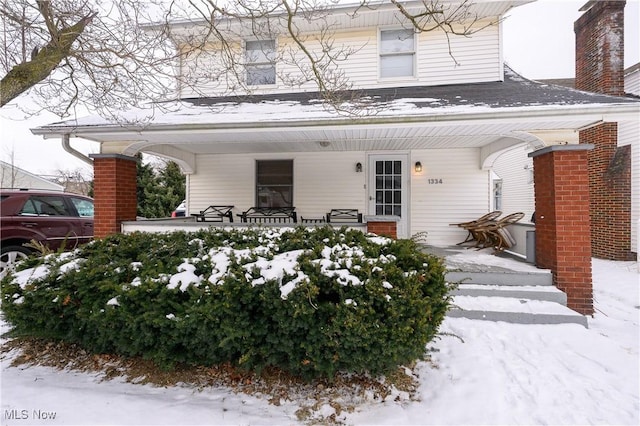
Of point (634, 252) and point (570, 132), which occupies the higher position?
point (570, 132)

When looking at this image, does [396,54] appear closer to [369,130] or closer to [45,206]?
[369,130]

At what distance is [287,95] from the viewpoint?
7.29 m

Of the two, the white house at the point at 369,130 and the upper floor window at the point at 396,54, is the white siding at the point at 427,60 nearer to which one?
the white house at the point at 369,130

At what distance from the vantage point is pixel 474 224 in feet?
22.6

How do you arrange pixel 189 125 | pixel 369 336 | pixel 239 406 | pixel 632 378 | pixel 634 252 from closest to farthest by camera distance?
pixel 369 336 < pixel 239 406 < pixel 632 378 < pixel 189 125 < pixel 634 252

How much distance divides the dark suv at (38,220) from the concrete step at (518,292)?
7.08 metres

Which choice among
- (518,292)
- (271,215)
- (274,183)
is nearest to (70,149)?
(271,215)

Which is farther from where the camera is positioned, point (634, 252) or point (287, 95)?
point (634, 252)

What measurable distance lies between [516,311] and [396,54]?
6.08 metres

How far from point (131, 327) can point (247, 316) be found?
3.27 feet

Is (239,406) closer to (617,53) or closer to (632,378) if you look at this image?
(632,378)

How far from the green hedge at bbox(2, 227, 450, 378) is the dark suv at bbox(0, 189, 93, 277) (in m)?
3.84

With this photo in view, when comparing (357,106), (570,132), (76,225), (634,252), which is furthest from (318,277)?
(634,252)

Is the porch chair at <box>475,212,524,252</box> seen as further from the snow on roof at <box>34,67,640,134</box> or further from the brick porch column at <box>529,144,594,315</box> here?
the snow on roof at <box>34,67,640,134</box>
